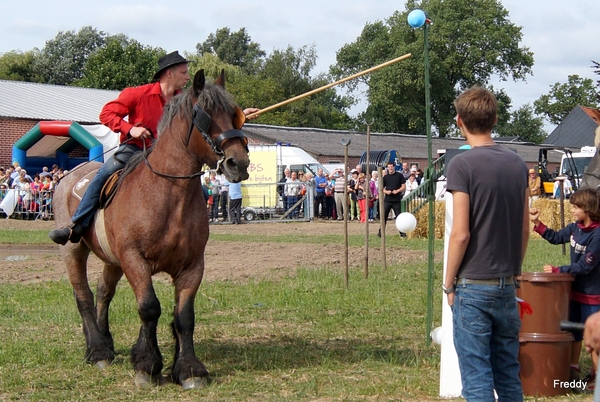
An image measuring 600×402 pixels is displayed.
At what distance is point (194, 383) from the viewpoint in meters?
6.12

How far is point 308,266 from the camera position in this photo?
45.2ft

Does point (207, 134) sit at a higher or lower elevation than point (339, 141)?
lower

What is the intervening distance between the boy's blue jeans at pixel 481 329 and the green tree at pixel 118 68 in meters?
66.3

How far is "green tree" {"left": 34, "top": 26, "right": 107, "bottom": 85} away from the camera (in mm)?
83125

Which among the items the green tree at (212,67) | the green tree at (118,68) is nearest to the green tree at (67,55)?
the green tree at (118,68)

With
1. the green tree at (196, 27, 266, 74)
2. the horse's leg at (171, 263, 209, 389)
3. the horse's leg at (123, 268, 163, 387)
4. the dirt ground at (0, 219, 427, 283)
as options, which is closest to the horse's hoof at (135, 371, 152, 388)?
the horse's leg at (123, 268, 163, 387)

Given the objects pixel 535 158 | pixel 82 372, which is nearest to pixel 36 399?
pixel 82 372

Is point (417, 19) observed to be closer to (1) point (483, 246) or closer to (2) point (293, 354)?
(1) point (483, 246)

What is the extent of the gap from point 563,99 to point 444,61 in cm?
1922

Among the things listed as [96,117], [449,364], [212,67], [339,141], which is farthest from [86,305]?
[212,67]

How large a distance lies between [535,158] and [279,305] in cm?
5305

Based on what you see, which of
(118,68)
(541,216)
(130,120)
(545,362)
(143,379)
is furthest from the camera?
(118,68)

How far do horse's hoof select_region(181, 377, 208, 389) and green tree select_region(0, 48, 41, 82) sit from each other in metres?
80.7

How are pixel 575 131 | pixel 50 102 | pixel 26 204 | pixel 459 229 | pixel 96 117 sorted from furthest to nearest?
pixel 575 131 → pixel 50 102 → pixel 96 117 → pixel 26 204 → pixel 459 229
